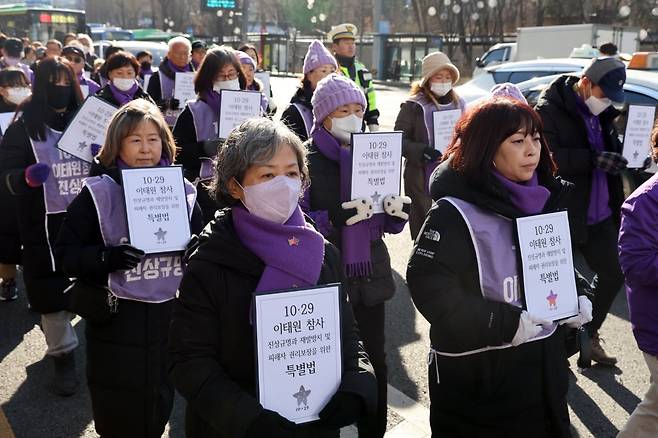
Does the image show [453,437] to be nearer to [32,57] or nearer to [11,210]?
[11,210]

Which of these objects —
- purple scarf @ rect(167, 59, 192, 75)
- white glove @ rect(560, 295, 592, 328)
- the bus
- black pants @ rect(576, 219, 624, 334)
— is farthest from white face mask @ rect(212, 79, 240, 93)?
the bus

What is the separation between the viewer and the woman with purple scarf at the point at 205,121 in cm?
521

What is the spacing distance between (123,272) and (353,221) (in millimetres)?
1159

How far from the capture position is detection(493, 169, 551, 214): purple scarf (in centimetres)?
264

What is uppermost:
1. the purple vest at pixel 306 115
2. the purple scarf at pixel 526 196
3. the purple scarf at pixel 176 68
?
the purple scarf at pixel 176 68

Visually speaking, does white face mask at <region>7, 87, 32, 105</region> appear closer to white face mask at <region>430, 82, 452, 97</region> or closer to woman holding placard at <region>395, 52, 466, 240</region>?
woman holding placard at <region>395, 52, 466, 240</region>

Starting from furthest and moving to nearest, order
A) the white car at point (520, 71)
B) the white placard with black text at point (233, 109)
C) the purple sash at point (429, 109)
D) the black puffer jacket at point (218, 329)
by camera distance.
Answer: the white car at point (520, 71), the purple sash at point (429, 109), the white placard with black text at point (233, 109), the black puffer jacket at point (218, 329)

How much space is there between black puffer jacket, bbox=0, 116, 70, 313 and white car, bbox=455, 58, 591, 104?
6.27 metres

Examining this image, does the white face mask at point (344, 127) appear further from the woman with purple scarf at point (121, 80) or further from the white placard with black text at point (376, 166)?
the woman with purple scarf at point (121, 80)

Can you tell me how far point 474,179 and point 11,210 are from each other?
14.0 ft

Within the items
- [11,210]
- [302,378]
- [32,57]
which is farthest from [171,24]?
[302,378]

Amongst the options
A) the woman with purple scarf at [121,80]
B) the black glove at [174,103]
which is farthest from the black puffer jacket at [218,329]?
the black glove at [174,103]

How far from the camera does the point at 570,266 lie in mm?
2719

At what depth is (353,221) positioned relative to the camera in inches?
141
